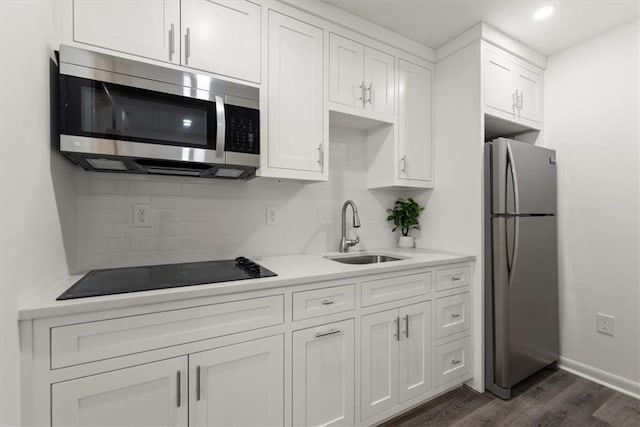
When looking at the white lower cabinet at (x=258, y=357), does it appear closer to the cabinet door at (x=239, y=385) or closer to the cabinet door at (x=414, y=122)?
the cabinet door at (x=239, y=385)

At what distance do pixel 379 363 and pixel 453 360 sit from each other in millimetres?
686

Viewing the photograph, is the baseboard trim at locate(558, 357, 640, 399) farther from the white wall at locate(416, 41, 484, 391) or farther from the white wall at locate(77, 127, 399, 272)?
the white wall at locate(77, 127, 399, 272)

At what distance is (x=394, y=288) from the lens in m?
1.75

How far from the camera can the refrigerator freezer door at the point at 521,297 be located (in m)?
1.99

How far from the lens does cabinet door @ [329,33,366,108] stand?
6.30 ft

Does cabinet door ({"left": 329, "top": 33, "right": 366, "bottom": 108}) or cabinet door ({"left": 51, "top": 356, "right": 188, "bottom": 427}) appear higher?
cabinet door ({"left": 329, "top": 33, "right": 366, "bottom": 108})

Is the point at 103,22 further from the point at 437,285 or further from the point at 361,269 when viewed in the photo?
the point at 437,285

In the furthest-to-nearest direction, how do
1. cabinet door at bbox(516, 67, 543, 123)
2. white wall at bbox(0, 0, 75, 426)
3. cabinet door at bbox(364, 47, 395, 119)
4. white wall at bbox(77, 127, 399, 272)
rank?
1. cabinet door at bbox(516, 67, 543, 123)
2. cabinet door at bbox(364, 47, 395, 119)
3. white wall at bbox(77, 127, 399, 272)
4. white wall at bbox(0, 0, 75, 426)

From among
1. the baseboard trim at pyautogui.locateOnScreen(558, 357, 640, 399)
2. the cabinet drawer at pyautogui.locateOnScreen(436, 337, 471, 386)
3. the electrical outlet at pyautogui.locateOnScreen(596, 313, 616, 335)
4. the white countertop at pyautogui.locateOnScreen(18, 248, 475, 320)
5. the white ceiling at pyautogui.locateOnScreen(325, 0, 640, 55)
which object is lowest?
the baseboard trim at pyautogui.locateOnScreen(558, 357, 640, 399)

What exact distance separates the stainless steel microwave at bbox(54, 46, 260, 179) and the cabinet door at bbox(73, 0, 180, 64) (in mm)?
155

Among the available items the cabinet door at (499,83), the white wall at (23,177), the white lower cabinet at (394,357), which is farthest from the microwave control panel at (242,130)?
the cabinet door at (499,83)

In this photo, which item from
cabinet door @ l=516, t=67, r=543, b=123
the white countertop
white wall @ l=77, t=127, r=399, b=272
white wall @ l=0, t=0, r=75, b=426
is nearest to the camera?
white wall @ l=0, t=0, r=75, b=426

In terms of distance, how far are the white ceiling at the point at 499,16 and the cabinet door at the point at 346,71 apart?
22 cm

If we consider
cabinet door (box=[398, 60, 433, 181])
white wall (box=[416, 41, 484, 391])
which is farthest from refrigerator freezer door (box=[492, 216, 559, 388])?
cabinet door (box=[398, 60, 433, 181])
